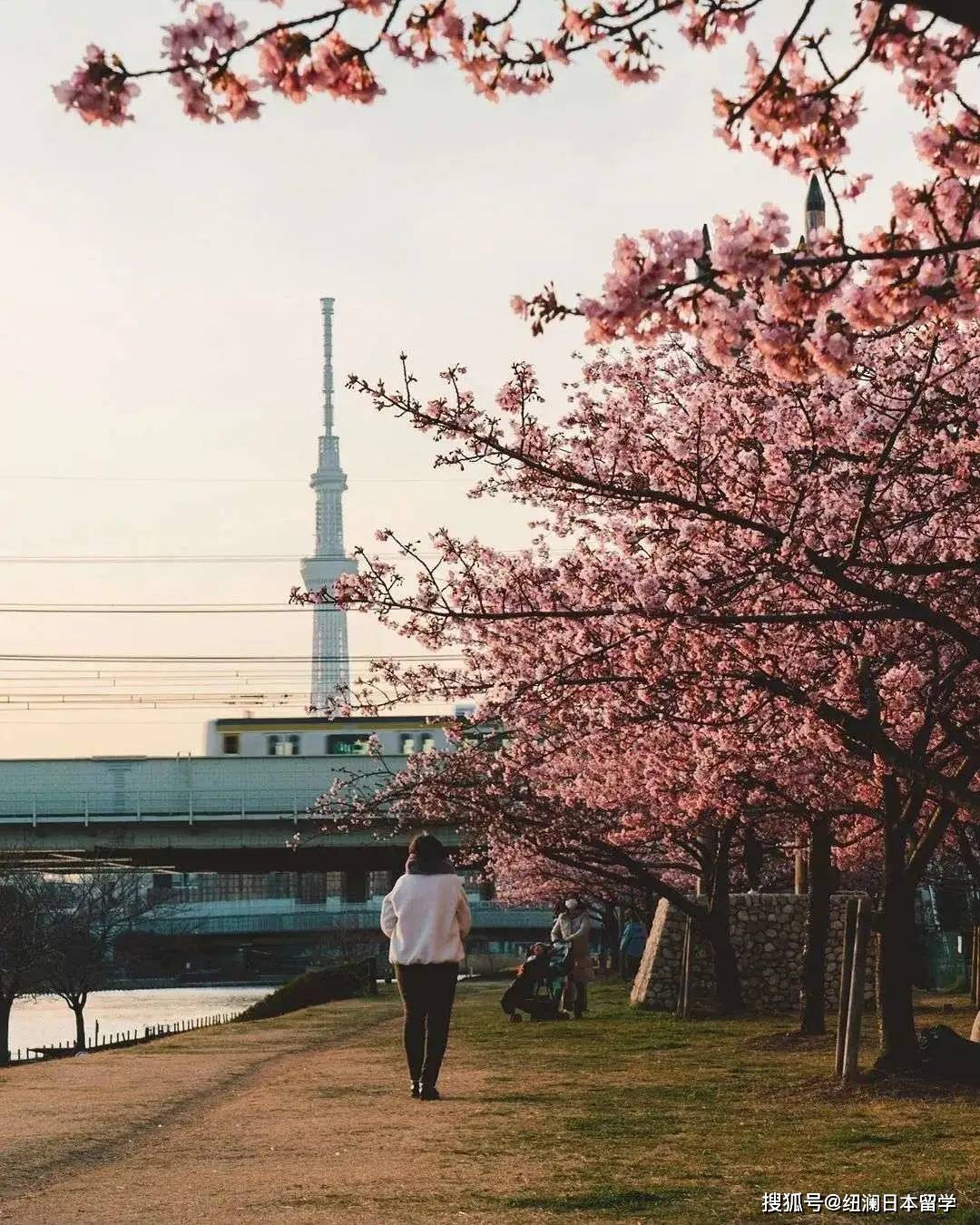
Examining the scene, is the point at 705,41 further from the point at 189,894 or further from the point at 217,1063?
the point at 189,894

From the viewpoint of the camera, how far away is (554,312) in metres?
7.19

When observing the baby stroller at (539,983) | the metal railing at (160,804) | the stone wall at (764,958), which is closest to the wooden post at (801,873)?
the stone wall at (764,958)

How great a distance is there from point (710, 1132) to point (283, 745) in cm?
4865

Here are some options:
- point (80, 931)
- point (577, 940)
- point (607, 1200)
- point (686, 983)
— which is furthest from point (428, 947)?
point (80, 931)

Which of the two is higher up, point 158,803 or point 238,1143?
point 158,803

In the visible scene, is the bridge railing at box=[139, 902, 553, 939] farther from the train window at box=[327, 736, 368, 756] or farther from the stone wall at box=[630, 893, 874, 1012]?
the stone wall at box=[630, 893, 874, 1012]

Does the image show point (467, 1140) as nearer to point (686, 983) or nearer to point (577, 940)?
point (686, 983)

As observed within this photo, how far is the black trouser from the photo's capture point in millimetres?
11422

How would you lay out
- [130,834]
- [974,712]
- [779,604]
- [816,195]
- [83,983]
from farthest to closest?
[83,983]
[130,834]
[816,195]
[974,712]
[779,604]

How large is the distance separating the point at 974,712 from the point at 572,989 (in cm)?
1201

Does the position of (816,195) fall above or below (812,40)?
above

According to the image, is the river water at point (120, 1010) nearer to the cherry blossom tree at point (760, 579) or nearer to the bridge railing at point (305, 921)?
the bridge railing at point (305, 921)

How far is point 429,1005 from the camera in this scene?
11461 millimetres

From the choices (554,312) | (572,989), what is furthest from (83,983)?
(554,312)
